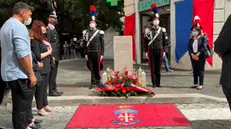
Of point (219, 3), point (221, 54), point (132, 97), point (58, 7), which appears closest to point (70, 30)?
point (58, 7)

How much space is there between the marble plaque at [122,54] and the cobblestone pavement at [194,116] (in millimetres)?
2064

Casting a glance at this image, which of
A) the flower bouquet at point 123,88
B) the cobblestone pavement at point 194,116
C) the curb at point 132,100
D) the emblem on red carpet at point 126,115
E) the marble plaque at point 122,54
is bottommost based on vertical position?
the cobblestone pavement at point 194,116

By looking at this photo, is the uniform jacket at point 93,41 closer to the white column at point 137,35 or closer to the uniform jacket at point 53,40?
the uniform jacket at point 53,40

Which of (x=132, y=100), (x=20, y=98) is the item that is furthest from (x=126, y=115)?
(x=20, y=98)

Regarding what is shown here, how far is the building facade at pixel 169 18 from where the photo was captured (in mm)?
11294

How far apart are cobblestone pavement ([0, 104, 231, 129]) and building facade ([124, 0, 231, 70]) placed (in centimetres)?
568

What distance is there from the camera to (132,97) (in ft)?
21.4

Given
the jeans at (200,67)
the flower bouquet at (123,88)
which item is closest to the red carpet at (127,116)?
the flower bouquet at (123,88)

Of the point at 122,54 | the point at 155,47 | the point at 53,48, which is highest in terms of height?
the point at 53,48

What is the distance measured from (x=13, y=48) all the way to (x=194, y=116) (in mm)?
3452

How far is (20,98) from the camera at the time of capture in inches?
158

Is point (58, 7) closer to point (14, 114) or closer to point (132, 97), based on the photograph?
point (132, 97)

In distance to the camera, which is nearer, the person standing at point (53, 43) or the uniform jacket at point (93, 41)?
the person standing at point (53, 43)

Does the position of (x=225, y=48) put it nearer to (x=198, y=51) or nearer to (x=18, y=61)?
(x=18, y=61)
